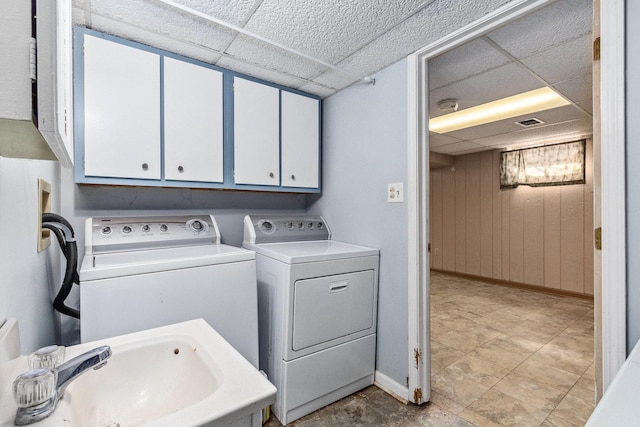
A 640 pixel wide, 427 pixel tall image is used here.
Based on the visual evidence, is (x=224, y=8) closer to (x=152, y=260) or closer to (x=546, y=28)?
(x=152, y=260)

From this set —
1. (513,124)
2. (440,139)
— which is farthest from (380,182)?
(440,139)

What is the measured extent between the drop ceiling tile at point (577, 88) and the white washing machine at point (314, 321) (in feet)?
6.44

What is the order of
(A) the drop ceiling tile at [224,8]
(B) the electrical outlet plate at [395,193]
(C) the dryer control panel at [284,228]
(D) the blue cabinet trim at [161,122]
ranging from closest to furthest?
(A) the drop ceiling tile at [224,8] < (D) the blue cabinet trim at [161,122] < (B) the electrical outlet plate at [395,193] < (C) the dryer control panel at [284,228]

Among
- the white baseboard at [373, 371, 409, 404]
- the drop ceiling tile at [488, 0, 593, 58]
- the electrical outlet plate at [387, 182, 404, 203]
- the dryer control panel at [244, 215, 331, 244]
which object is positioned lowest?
the white baseboard at [373, 371, 409, 404]

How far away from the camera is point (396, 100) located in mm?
1963

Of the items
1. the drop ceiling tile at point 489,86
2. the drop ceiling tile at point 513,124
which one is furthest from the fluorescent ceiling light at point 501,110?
the drop ceiling tile at point 489,86

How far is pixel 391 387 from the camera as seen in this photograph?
1994mm

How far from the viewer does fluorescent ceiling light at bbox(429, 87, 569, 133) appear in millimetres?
2830

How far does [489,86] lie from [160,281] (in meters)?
2.60

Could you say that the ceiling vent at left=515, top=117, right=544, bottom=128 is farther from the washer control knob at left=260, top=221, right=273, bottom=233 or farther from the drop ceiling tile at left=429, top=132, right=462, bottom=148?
the washer control knob at left=260, top=221, right=273, bottom=233

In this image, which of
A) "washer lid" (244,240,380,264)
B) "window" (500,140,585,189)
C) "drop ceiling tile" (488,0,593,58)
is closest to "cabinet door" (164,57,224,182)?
"washer lid" (244,240,380,264)

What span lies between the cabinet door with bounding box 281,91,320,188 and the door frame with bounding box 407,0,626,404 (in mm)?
Answer: 841

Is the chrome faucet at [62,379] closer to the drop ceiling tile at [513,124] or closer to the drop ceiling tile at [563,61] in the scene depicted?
the drop ceiling tile at [563,61]

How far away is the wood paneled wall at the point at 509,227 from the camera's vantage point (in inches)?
163
